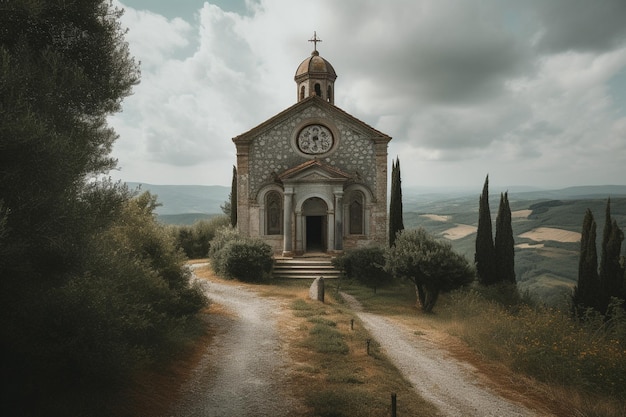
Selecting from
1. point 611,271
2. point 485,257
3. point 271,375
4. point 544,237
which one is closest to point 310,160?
point 485,257

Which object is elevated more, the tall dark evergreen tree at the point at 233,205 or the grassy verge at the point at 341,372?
the tall dark evergreen tree at the point at 233,205

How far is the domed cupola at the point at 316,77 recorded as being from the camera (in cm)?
2586

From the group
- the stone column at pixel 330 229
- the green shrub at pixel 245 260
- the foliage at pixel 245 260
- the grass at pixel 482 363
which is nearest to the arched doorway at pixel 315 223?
the stone column at pixel 330 229

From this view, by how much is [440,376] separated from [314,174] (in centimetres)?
1473

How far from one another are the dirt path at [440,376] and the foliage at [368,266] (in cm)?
611

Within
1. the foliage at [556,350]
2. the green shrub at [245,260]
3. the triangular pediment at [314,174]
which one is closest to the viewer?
the foliage at [556,350]

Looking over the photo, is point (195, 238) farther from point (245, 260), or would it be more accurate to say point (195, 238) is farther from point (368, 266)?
point (368, 266)

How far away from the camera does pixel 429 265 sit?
15.3m

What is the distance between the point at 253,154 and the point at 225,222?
11.3 meters

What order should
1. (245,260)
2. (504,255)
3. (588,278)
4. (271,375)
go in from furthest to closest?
(504,255)
(588,278)
(245,260)
(271,375)

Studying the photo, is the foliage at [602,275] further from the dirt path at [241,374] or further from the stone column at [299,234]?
the dirt path at [241,374]

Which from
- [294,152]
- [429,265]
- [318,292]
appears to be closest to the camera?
[429,265]

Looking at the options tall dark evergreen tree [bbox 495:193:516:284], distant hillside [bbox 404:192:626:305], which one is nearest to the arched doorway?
tall dark evergreen tree [bbox 495:193:516:284]

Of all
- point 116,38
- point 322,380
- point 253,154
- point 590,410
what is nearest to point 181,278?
point 322,380
